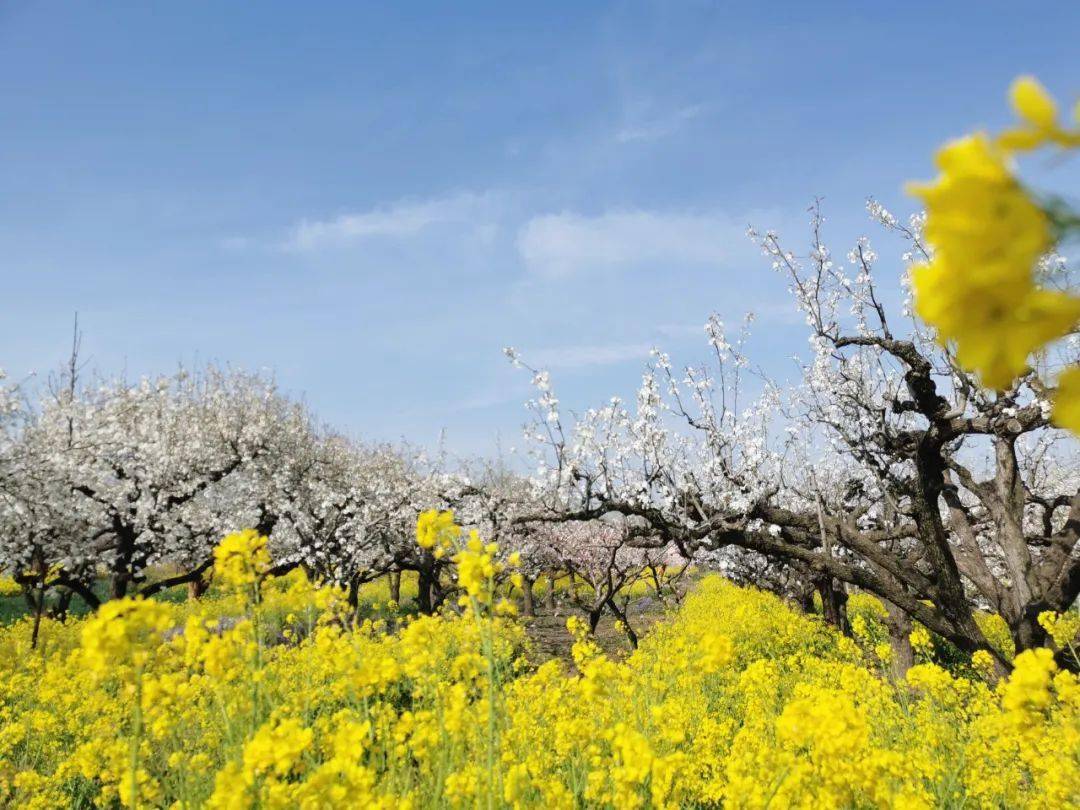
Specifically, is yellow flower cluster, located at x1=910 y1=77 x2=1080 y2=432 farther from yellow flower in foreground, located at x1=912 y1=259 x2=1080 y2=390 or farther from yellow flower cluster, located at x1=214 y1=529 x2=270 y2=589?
yellow flower cluster, located at x1=214 y1=529 x2=270 y2=589

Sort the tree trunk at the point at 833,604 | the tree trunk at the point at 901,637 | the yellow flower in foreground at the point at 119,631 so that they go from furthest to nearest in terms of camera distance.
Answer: the tree trunk at the point at 833,604 → the tree trunk at the point at 901,637 → the yellow flower in foreground at the point at 119,631

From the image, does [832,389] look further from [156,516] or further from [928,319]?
[156,516]

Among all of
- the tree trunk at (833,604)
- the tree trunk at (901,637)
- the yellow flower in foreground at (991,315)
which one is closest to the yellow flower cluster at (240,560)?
the yellow flower in foreground at (991,315)

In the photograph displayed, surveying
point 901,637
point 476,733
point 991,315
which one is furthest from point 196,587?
point 991,315

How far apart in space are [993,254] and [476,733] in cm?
354

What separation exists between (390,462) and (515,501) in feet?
32.3

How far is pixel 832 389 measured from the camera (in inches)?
365

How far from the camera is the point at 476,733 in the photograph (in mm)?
3582

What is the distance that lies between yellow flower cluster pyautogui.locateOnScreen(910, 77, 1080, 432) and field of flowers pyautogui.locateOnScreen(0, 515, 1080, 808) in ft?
7.39

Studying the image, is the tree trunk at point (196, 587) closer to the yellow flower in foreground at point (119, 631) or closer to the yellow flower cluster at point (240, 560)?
the yellow flower cluster at point (240, 560)

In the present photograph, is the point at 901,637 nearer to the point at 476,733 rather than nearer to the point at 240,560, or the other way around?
the point at 476,733

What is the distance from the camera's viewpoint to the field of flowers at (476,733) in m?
2.71

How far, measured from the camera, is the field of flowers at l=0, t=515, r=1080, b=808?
2.71 meters

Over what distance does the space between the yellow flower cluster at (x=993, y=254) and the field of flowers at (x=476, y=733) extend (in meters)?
2.25
